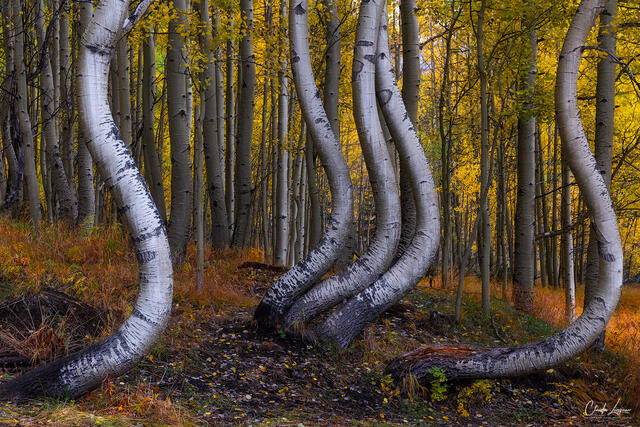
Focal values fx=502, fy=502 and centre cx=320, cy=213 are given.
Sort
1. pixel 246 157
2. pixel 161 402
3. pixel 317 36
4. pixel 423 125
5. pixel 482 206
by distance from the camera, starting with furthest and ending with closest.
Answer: pixel 423 125
pixel 317 36
pixel 246 157
pixel 482 206
pixel 161 402

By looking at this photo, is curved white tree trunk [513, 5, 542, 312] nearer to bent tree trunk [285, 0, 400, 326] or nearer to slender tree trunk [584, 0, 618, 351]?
slender tree trunk [584, 0, 618, 351]

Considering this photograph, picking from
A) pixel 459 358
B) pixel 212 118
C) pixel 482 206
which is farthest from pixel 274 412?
pixel 212 118

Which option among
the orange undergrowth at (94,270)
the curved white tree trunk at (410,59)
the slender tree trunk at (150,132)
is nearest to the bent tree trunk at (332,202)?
the orange undergrowth at (94,270)

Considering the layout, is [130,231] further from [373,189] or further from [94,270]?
[94,270]

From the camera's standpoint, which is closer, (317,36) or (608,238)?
(608,238)

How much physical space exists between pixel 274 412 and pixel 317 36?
1003cm

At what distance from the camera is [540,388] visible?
17.6ft

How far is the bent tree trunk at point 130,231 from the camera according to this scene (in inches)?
139

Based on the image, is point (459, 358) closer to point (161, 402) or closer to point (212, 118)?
point (161, 402)

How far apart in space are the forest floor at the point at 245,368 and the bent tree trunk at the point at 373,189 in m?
0.54

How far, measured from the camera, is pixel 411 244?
584 centimetres

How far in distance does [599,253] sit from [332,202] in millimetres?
2753
